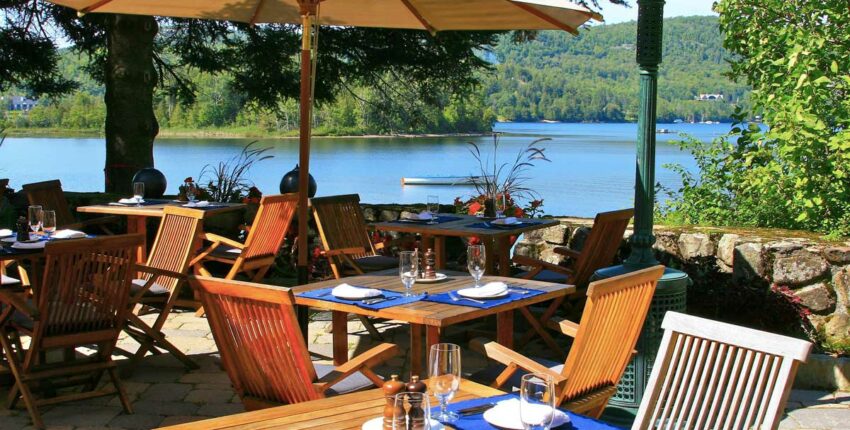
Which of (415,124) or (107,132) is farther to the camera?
(415,124)

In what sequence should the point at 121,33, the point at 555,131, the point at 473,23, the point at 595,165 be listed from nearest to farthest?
the point at 473,23, the point at 121,33, the point at 595,165, the point at 555,131

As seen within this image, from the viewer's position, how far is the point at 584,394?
335cm

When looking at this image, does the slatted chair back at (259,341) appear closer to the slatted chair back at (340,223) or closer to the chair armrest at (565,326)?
the chair armrest at (565,326)

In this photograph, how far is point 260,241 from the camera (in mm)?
6531

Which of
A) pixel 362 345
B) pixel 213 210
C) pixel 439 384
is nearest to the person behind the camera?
pixel 439 384

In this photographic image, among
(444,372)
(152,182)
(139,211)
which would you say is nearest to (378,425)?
(444,372)

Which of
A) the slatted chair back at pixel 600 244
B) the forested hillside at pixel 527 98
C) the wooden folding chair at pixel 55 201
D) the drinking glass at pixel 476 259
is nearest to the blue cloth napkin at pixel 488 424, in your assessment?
the drinking glass at pixel 476 259

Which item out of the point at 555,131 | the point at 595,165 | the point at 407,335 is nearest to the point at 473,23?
the point at 407,335

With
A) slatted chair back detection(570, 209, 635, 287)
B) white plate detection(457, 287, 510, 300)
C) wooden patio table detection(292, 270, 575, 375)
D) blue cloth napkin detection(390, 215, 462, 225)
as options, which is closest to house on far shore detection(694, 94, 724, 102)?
blue cloth napkin detection(390, 215, 462, 225)

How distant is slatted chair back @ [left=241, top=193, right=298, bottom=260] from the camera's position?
249 inches

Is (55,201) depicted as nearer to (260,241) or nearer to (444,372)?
(260,241)

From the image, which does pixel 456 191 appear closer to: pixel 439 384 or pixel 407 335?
pixel 407 335

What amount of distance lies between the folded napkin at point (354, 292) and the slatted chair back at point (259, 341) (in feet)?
2.29

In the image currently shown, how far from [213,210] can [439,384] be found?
459 centimetres
